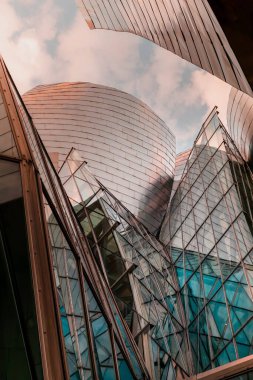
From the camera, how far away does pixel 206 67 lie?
39.0 ft

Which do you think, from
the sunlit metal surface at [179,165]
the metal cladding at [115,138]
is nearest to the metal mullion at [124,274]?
the metal cladding at [115,138]

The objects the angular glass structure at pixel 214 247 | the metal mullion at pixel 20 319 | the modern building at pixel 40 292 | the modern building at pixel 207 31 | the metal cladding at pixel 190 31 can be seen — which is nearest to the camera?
the metal mullion at pixel 20 319

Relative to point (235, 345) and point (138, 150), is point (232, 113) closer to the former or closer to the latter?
point (235, 345)

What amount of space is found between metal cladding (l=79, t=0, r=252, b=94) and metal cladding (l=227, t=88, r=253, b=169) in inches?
250

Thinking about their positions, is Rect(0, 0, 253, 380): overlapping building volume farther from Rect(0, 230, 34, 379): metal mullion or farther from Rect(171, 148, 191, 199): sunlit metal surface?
Rect(171, 148, 191, 199): sunlit metal surface

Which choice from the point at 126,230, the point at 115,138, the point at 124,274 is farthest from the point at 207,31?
the point at 115,138

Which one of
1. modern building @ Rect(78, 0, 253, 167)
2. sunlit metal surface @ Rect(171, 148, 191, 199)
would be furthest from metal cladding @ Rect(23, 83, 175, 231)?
modern building @ Rect(78, 0, 253, 167)

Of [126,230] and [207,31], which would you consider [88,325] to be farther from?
[126,230]

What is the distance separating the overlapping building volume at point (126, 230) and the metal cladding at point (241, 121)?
119 millimetres

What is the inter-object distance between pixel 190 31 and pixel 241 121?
14.8 metres

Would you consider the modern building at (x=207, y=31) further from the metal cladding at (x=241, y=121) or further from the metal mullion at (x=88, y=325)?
the metal mullion at (x=88, y=325)

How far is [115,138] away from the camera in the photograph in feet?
147

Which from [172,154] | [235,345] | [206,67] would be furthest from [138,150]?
[206,67]

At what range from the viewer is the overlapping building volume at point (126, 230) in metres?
6.97
